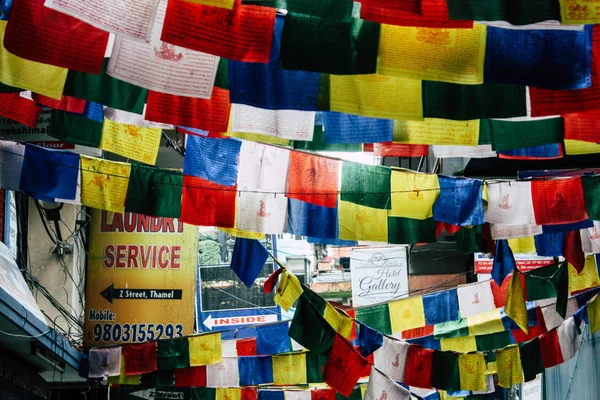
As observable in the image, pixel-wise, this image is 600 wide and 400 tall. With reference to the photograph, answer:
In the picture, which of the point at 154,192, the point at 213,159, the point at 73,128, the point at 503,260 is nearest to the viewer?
the point at 73,128

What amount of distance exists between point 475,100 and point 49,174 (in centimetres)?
434

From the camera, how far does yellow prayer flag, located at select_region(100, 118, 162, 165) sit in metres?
7.72

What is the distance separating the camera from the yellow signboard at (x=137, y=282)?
1302 cm

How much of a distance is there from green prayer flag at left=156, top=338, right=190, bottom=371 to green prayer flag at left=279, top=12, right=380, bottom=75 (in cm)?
813

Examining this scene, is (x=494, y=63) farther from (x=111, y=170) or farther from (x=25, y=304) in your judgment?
(x=25, y=304)

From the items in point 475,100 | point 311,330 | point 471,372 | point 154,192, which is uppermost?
point 154,192

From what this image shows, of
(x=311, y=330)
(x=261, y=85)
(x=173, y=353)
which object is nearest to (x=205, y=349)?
(x=173, y=353)

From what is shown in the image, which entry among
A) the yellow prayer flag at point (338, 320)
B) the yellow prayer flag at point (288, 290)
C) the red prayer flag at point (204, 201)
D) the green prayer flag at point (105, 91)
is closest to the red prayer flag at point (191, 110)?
the green prayer flag at point (105, 91)

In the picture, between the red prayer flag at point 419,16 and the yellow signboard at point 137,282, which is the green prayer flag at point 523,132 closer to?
the red prayer flag at point 419,16

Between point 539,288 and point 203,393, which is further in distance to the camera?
point 203,393

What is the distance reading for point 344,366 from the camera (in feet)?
33.2

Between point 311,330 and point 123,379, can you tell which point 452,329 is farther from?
point 123,379

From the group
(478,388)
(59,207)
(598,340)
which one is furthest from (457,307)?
(59,207)

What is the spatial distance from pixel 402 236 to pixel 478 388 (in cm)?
378
